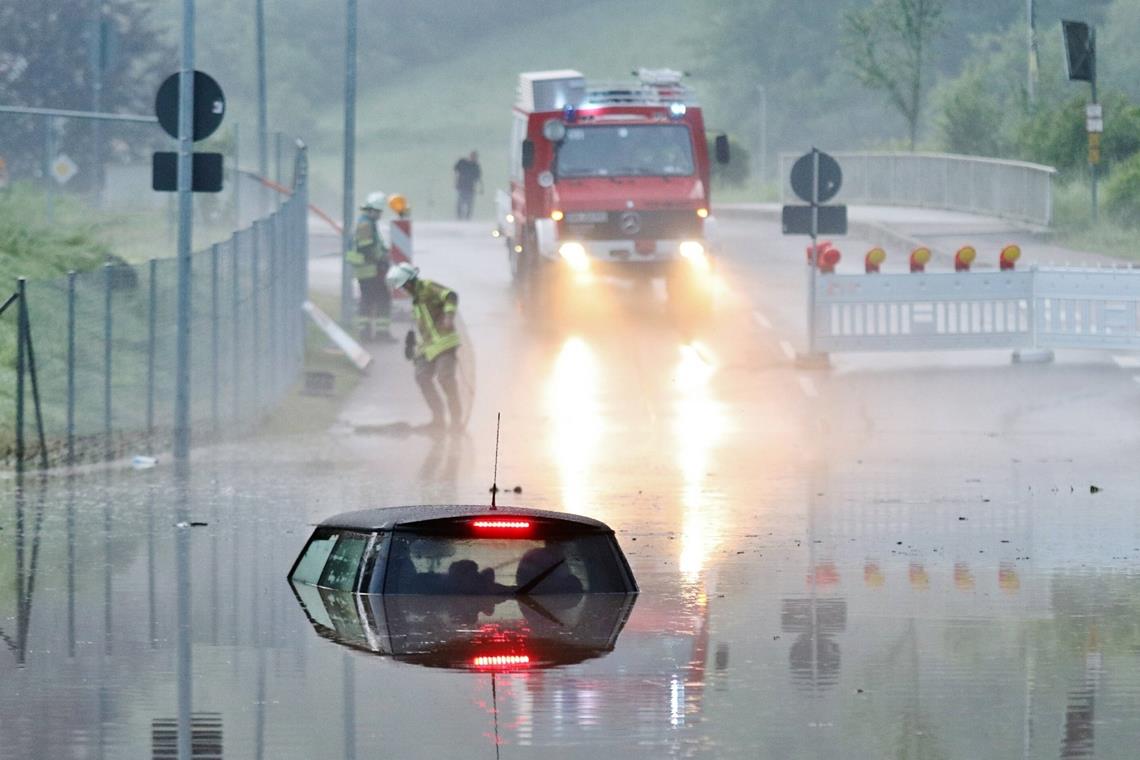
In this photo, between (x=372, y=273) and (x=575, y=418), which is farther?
(x=372, y=273)

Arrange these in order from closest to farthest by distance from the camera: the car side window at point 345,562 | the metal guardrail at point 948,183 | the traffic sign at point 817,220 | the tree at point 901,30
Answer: the car side window at point 345,562 < the traffic sign at point 817,220 < the metal guardrail at point 948,183 < the tree at point 901,30

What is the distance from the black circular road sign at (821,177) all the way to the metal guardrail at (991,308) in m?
1.02

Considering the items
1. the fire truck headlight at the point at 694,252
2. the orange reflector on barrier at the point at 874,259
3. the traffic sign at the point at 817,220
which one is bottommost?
the orange reflector on barrier at the point at 874,259

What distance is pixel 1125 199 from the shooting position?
4531cm

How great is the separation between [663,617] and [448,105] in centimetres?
11333

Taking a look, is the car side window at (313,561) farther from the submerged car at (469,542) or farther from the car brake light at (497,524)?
the car brake light at (497,524)

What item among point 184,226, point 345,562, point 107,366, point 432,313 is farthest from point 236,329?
point 345,562

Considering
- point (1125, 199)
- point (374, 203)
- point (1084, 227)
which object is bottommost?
point (374, 203)

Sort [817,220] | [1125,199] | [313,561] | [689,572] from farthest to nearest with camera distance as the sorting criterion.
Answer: [1125,199] → [817,220] → [689,572] → [313,561]

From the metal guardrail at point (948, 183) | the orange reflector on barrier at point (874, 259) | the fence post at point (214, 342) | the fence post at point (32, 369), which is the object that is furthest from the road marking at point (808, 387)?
the metal guardrail at point (948, 183)

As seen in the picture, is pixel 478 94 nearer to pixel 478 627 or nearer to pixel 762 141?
pixel 762 141

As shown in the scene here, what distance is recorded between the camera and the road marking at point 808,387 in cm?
2673

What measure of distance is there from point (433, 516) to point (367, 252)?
19.4 meters

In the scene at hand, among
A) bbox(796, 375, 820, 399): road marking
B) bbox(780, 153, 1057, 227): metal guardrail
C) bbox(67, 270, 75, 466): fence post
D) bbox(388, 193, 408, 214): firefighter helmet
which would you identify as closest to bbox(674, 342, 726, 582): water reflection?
bbox(796, 375, 820, 399): road marking
